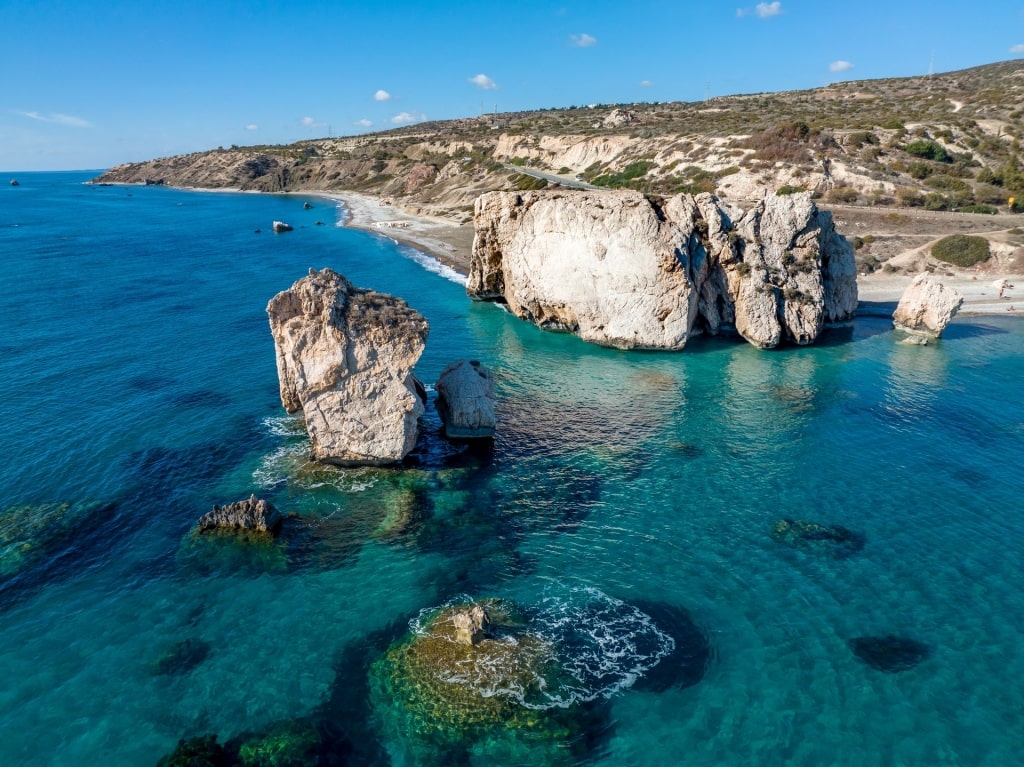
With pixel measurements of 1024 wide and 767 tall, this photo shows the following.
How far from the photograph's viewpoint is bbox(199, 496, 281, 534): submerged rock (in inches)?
942

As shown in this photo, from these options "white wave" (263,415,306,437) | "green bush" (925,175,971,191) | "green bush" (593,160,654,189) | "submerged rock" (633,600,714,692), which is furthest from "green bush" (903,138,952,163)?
"white wave" (263,415,306,437)

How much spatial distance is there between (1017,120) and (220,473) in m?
107

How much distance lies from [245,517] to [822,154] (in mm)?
81378

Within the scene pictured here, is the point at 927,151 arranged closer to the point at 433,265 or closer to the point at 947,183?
the point at 947,183

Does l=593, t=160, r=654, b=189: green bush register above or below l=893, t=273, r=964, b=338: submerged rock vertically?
above

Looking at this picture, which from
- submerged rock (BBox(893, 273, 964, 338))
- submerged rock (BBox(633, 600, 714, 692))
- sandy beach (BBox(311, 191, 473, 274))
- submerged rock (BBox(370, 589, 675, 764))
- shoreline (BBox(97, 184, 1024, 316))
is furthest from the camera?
sandy beach (BBox(311, 191, 473, 274))

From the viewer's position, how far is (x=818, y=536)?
24.4 m

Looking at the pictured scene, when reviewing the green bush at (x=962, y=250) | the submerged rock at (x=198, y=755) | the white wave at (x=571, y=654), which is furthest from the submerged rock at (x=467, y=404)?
the green bush at (x=962, y=250)

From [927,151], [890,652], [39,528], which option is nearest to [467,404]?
[39,528]

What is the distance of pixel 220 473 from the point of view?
2856 centimetres

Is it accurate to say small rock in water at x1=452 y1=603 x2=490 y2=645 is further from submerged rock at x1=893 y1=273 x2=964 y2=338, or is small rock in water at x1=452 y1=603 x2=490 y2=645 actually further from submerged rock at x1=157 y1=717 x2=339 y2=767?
submerged rock at x1=893 y1=273 x2=964 y2=338

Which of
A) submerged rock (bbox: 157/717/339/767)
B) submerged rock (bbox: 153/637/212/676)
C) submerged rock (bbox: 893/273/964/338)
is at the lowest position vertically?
submerged rock (bbox: 157/717/339/767)

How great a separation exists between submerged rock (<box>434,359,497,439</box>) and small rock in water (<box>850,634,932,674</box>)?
18.8 m

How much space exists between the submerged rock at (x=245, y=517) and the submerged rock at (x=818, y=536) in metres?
19.9
